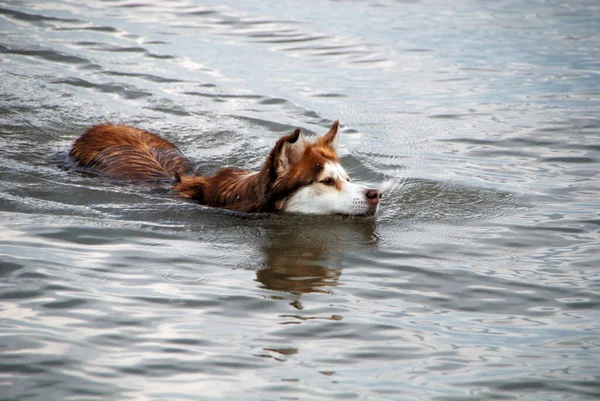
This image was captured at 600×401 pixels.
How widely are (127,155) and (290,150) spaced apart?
88.3 inches

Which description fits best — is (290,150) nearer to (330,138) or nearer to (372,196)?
(330,138)

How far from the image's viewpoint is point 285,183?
8180 mm

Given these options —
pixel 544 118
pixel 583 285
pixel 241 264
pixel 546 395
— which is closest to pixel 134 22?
pixel 544 118

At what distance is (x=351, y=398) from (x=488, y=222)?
13.8 feet

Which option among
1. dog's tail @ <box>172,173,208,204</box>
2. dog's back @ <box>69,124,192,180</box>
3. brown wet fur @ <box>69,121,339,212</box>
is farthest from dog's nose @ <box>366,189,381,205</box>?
dog's back @ <box>69,124,192,180</box>

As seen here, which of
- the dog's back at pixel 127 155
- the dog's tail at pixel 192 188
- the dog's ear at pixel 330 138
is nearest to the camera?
the dog's ear at pixel 330 138

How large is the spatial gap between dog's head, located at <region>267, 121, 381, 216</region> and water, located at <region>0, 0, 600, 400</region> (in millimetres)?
186

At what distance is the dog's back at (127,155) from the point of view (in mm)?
9156

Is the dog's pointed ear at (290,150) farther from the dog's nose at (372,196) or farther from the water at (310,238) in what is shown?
the dog's nose at (372,196)

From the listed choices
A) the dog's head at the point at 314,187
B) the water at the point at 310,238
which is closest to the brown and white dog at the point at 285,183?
the dog's head at the point at 314,187

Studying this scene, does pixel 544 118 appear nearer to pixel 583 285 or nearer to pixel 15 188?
pixel 583 285

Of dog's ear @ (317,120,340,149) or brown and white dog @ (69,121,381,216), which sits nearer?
brown and white dog @ (69,121,381,216)

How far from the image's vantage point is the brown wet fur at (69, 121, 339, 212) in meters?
8.17

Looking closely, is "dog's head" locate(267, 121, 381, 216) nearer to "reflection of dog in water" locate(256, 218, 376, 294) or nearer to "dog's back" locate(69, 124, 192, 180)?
"reflection of dog in water" locate(256, 218, 376, 294)
